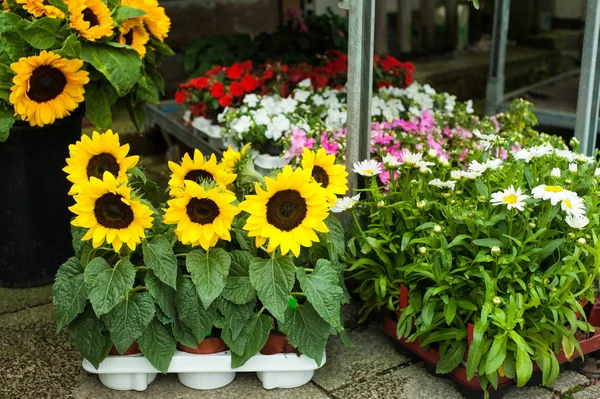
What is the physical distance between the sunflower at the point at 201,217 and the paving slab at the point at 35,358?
762 millimetres

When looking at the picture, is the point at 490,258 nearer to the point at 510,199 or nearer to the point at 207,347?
the point at 510,199

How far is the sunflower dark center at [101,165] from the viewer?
2.80 m

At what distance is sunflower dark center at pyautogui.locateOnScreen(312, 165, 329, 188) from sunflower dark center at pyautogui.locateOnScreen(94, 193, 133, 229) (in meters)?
0.65

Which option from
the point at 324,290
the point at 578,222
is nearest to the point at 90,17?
the point at 324,290

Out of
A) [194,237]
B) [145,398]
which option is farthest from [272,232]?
[145,398]

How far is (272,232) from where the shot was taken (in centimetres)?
262

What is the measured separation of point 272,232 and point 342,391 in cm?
65

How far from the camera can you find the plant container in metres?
Answer: 2.75

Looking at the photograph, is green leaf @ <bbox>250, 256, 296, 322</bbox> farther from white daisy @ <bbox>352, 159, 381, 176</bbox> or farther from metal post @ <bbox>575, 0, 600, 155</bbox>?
metal post @ <bbox>575, 0, 600, 155</bbox>

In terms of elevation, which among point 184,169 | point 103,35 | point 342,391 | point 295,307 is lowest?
point 342,391

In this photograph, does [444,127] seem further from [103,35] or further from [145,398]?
[145,398]

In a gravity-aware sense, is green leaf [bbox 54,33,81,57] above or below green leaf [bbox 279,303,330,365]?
above

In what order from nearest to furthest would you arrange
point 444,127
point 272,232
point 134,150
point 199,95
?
point 272,232 < point 444,127 < point 199,95 < point 134,150

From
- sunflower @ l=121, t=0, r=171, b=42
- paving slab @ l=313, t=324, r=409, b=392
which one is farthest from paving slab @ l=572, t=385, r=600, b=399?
sunflower @ l=121, t=0, r=171, b=42
